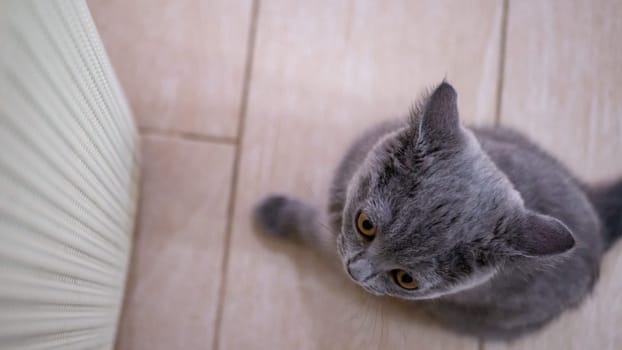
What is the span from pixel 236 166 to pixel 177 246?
21cm

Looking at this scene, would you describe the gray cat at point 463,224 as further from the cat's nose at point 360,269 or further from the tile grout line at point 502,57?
the tile grout line at point 502,57

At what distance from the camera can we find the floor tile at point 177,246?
1016 mm

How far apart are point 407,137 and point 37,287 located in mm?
514

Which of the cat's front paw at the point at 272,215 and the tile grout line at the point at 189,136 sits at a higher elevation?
the tile grout line at the point at 189,136

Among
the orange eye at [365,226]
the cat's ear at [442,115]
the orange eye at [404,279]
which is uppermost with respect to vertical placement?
the cat's ear at [442,115]

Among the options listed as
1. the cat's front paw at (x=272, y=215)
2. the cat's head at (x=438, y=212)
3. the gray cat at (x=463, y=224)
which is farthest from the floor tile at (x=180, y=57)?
the cat's head at (x=438, y=212)

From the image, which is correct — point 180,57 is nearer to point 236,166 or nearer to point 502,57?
point 236,166

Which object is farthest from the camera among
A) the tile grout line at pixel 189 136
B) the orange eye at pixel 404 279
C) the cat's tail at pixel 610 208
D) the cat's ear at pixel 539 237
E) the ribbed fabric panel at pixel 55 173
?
the tile grout line at pixel 189 136

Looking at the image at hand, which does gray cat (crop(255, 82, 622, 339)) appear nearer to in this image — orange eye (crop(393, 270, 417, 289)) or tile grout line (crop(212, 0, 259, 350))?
orange eye (crop(393, 270, 417, 289))

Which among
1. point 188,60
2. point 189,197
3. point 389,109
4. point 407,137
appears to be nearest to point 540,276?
point 407,137

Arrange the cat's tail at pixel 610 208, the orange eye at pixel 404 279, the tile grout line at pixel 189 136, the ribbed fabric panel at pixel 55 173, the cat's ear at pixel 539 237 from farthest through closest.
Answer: the tile grout line at pixel 189 136 → the cat's tail at pixel 610 208 → the orange eye at pixel 404 279 → the cat's ear at pixel 539 237 → the ribbed fabric panel at pixel 55 173

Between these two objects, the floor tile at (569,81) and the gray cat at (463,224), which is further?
the floor tile at (569,81)

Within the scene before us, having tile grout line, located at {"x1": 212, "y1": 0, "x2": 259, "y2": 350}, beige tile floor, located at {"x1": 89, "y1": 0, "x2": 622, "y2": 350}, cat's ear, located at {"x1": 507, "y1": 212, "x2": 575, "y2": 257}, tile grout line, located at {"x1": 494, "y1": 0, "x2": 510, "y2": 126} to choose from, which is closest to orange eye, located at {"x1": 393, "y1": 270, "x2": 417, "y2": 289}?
cat's ear, located at {"x1": 507, "y1": 212, "x2": 575, "y2": 257}

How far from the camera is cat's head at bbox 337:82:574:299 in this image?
694 mm
